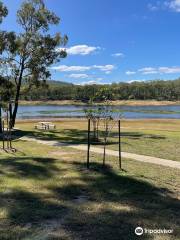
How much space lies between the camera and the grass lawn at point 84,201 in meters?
6.79

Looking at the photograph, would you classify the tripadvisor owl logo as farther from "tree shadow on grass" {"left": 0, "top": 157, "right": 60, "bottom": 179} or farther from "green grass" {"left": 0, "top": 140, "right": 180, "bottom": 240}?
"tree shadow on grass" {"left": 0, "top": 157, "right": 60, "bottom": 179}

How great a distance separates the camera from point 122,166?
1363cm

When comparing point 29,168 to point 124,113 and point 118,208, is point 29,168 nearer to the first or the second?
point 118,208

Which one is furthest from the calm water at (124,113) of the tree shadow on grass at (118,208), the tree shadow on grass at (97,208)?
the tree shadow on grass at (97,208)

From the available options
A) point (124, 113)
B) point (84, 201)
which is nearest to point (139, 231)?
point (84, 201)

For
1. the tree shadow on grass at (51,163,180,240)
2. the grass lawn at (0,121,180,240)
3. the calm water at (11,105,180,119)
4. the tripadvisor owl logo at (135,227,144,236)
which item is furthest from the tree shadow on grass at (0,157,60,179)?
the calm water at (11,105,180,119)

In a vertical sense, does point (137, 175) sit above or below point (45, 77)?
below

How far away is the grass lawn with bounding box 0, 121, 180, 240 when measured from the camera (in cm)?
679

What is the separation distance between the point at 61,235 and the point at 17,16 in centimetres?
3237

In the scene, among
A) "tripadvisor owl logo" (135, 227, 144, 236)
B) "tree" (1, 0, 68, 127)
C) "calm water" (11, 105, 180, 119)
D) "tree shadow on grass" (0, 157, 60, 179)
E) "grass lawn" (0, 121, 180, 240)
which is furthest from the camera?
"calm water" (11, 105, 180, 119)

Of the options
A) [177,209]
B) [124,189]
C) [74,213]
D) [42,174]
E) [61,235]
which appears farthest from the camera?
[42,174]

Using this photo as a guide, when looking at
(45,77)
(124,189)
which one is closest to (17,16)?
(45,77)

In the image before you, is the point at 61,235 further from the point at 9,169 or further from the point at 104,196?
the point at 9,169

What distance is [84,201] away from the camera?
28.4 ft
